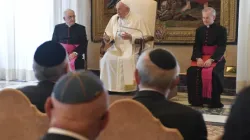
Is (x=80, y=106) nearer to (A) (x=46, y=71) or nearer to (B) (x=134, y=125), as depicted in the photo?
(B) (x=134, y=125)

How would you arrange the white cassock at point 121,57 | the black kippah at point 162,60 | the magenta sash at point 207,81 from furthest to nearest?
the white cassock at point 121,57 → the magenta sash at point 207,81 → the black kippah at point 162,60

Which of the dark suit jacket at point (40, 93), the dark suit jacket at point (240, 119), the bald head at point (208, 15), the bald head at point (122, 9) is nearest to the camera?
the dark suit jacket at point (240, 119)

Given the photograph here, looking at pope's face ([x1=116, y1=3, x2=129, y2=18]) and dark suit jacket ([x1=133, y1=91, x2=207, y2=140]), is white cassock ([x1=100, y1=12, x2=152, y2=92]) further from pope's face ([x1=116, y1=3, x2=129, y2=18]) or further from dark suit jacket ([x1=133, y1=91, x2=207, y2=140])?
dark suit jacket ([x1=133, y1=91, x2=207, y2=140])

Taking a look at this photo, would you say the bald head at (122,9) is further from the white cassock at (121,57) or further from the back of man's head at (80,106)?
the back of man's head at (80,106)

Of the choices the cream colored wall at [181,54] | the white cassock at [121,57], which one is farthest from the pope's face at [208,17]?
the cream colored wall at [181,54]

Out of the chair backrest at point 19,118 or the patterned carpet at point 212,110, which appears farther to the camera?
the patterned carpet at point 212,110

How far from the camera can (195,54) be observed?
19.1ft

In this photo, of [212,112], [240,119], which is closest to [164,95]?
[240,119]

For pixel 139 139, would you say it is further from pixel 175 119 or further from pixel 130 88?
pixel 130 88

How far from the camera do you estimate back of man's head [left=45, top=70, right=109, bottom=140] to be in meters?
1.06

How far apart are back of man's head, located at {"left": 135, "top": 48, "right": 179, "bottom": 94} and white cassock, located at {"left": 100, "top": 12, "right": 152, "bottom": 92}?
405cm

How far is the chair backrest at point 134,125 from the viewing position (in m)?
1.69

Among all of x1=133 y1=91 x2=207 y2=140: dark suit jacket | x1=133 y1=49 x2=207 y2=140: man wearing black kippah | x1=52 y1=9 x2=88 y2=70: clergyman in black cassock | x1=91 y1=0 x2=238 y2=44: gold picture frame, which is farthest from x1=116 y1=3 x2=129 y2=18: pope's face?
x1=133 y1=91 x2=207 y2=140: dark suit jacket

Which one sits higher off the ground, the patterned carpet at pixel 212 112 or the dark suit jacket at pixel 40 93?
the dark suit jacket at pixel 40 93
